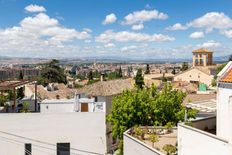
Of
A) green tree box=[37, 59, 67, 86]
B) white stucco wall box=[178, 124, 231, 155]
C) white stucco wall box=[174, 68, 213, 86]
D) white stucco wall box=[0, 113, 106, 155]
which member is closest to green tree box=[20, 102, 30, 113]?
white stucco wall box=[0, 113, 106, 155]

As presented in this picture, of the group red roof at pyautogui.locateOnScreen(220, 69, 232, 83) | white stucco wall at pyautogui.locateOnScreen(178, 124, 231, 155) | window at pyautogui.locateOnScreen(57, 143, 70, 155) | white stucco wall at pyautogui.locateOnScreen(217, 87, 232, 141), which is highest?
red roof at pyautogui.locateOnScreen(220, 69, 232, 83)

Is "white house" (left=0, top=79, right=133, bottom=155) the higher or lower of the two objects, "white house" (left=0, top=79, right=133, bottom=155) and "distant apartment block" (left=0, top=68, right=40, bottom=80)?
the lower

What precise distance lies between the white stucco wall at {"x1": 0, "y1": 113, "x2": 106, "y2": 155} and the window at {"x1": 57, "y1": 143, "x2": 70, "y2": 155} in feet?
1.06

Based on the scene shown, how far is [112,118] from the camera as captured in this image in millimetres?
25641

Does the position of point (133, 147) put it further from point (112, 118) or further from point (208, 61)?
point (208, 61)

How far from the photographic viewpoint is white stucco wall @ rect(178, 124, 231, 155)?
1355 centimetres

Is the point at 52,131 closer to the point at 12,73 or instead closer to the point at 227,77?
the point at 227,77

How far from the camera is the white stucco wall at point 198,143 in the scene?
13555 millimetres

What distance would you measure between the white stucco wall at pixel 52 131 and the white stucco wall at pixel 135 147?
10.5 feet

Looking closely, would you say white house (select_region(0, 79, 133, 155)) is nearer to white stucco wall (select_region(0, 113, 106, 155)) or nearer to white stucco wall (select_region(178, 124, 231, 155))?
white stucco wall (select_region(0, 113, 106, 155))

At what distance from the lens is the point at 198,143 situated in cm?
1530

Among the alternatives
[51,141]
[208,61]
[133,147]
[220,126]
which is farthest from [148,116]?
[208,61]

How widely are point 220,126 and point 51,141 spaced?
1289 centimetres

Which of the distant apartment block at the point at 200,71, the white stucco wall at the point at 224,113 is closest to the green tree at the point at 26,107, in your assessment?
the white stucco wall at the point at 224,113
